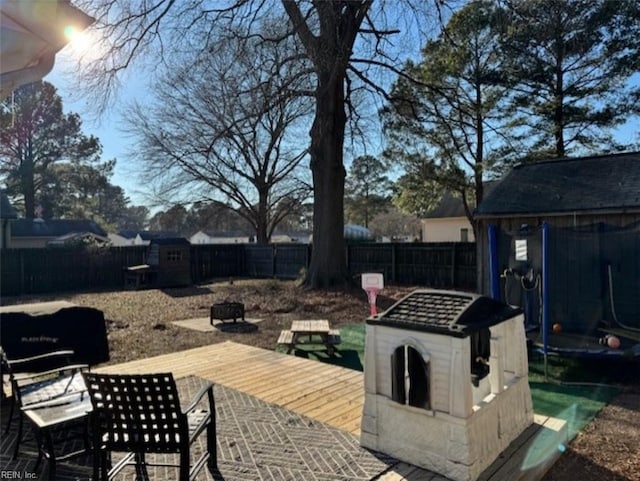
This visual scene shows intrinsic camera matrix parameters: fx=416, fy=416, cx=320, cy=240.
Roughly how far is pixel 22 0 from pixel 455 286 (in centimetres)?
1302

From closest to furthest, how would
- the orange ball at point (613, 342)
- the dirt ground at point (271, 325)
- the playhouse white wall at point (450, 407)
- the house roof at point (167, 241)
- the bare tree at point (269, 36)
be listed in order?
the playhouse white wall at point (450, 407), the dirt ground at point (271, 325), the orange ball at point (613, 342), the bare tree at point (269, 36), the house roof at point (167, 241)

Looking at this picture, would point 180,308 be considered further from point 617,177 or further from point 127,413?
point 617,177

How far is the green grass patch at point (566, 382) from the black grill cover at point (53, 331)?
294 cm

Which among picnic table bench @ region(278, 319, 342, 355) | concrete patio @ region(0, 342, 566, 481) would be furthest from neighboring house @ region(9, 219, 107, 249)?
concrete patio @ region(0, 342, 566, 481)

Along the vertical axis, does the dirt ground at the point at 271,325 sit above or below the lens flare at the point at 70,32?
below

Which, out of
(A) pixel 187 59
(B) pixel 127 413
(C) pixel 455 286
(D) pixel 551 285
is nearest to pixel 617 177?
(D) pixel 551 285

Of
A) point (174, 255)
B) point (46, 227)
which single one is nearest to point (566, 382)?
point (174, 255)

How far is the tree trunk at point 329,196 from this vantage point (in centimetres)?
1214

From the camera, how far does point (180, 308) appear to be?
33.9 ft

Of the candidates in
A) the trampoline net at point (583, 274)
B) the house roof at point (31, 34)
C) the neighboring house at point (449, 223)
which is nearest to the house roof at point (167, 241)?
the trampoline net at point (583, 274)

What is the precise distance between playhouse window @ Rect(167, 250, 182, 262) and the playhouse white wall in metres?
13.7

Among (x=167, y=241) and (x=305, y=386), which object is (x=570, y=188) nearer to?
(x=305, y=386)

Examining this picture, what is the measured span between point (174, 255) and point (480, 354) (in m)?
14.2

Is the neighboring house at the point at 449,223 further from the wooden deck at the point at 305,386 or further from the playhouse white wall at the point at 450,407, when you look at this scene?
the playhouse white wall at the point at 450,407
